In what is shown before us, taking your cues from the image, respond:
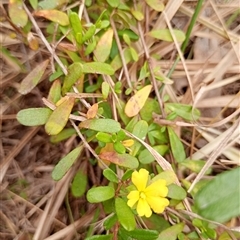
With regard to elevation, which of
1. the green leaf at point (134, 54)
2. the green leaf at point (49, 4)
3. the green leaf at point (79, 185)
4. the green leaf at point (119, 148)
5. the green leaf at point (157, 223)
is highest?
the green leaf at point (49, 4)

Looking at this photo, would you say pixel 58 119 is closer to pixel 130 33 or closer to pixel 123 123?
pixel 123 123

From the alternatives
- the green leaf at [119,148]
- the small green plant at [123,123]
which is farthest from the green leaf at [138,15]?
the green leaf at [119,148]

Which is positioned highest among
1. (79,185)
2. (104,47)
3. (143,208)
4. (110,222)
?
(104,47)

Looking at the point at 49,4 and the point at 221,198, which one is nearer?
the point at 221,198

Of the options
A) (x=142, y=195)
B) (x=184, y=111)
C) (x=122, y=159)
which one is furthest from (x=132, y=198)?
(x=184, y=111)

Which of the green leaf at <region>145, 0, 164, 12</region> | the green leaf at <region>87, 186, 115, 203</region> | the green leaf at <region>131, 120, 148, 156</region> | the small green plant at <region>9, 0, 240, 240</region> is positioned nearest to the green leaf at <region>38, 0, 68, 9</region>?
the small green plant at <region>9, 0, 240, 240</region>

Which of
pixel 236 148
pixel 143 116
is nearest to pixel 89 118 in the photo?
pixel 143 116

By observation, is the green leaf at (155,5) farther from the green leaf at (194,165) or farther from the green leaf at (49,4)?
the green leaf at (194,165)

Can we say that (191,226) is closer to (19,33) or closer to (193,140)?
(193,140)
